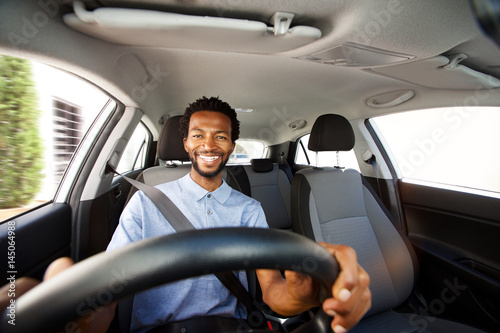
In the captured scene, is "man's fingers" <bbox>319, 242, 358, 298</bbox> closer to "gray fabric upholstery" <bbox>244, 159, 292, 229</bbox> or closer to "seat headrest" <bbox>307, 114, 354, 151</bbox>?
"seat headrest" <bbox>307, 114, 354, 151</bbox>

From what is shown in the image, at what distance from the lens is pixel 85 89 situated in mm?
1566

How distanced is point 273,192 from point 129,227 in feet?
8.87

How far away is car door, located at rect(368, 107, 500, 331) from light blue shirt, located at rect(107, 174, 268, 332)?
4.43 ft

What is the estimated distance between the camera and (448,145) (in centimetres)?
214

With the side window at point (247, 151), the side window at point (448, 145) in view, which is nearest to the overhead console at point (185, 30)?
the side window at point (448, 145)

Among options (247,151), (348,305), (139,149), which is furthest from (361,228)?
(247,151)

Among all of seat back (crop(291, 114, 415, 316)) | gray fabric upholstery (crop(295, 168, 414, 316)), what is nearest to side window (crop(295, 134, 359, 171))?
seat back (crop(291, 114, 415, 316))

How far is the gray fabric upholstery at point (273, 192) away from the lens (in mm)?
3520

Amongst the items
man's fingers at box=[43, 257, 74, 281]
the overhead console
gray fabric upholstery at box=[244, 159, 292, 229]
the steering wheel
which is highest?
the overhead console

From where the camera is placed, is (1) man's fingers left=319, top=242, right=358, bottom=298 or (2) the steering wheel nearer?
(2) the steering wheel

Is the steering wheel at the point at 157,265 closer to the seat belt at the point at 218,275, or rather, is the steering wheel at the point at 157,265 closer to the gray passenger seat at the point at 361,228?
the seat belt at the point at 218,275

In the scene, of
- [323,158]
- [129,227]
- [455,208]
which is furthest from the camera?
[323,158]

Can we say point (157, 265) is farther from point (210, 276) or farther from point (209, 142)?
point (209, 142)

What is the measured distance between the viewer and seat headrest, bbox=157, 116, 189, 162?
1.71 meters
